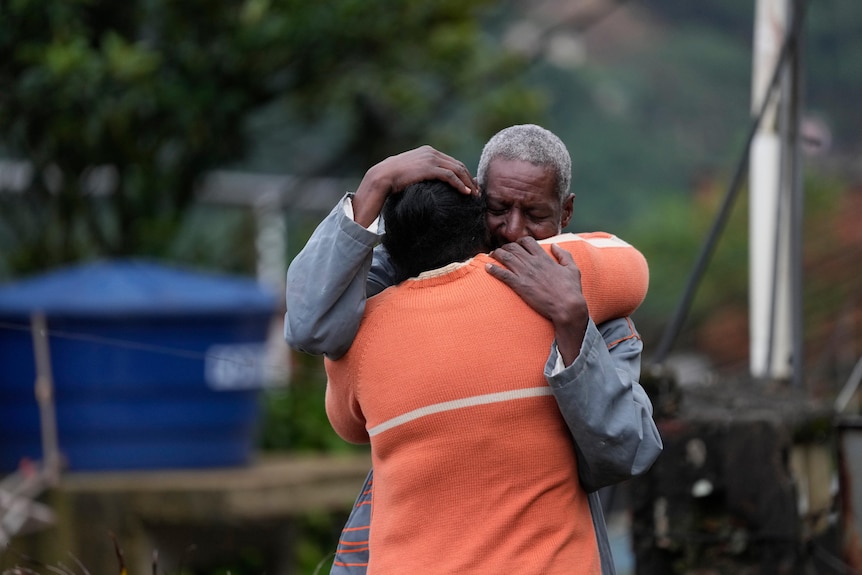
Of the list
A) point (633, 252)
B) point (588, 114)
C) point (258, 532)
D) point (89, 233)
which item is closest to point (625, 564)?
point (258, 532)

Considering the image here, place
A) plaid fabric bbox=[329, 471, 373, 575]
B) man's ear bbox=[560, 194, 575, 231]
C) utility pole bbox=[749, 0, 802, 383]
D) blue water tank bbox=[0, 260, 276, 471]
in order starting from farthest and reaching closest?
blue water tank bbox=[0, 260, 276, 471], utility pole bbox=[749, 0, 802, 383], man's ear bbox=[560, 194, 575, 231], plaid fabric bbox=[329, 471, 373, 575]

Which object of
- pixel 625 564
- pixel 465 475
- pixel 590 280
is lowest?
pixel 625 564

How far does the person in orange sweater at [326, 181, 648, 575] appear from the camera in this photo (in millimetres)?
1924

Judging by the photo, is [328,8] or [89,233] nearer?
[328,8]

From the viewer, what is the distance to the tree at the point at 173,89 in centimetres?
681

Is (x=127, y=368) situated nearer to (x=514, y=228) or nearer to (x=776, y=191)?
(x=776, y=191)

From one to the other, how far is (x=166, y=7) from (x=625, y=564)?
6.74 metres

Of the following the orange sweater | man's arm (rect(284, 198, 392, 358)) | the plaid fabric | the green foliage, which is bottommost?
the green foliage

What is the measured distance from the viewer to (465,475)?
1937 mm

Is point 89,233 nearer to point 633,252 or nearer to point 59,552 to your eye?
point 59,552

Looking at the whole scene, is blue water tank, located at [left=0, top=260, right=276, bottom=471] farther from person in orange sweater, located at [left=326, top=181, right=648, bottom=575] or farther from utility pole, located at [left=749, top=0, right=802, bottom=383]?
person in orange sweater, located at [left=326, top=181, right=648, bottom=575]

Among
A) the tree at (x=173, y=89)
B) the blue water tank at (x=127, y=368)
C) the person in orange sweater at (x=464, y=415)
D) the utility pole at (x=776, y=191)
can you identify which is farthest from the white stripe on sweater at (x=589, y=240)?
the blue water tank at (x=127, y=368)

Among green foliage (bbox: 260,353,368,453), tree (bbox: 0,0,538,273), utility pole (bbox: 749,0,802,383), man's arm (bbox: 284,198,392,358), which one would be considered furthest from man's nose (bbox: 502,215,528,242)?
green foliage (bbox: 260,353,368,453)

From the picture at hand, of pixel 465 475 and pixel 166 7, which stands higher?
pixel 166 7
